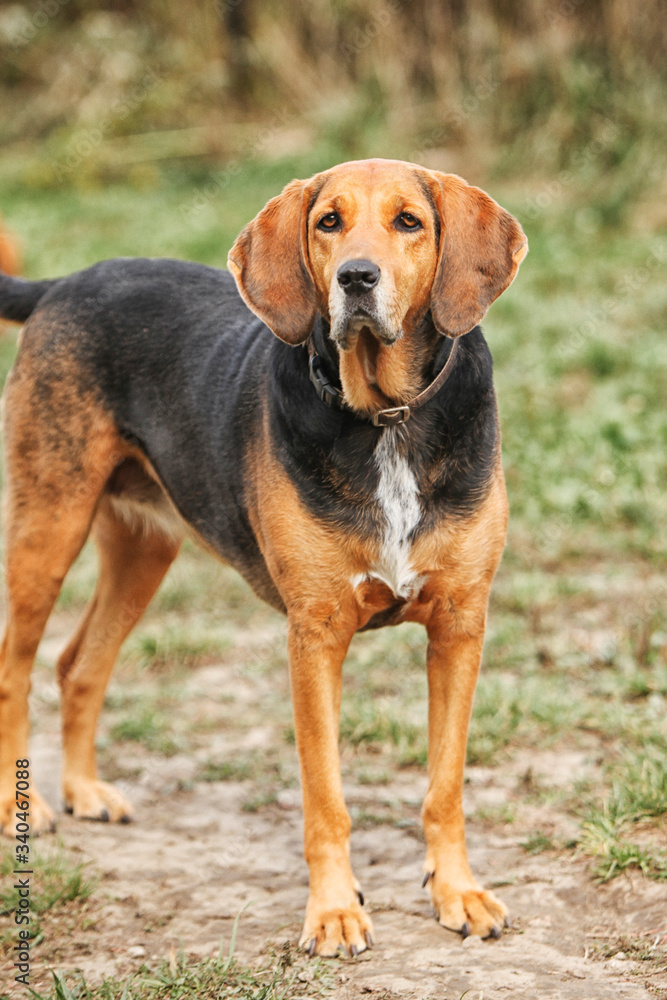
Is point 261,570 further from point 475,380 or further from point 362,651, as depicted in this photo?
point 362,651

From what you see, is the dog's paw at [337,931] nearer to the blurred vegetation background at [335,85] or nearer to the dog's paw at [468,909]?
the dog's paw at [468,909]

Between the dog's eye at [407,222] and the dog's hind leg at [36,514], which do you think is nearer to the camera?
the dog's eye at [407,222]

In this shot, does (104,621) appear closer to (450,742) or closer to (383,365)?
(450,742)

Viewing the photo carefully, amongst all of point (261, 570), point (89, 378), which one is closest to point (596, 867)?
point (261, 570)

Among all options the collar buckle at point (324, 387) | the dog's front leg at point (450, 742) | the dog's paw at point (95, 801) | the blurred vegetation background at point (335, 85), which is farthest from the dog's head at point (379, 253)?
the blurred vegetation background at point (335, 85)

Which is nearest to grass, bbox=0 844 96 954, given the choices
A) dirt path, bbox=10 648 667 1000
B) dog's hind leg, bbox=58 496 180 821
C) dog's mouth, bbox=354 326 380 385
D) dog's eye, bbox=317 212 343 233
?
dirt path, bbox=10 648 667 1000

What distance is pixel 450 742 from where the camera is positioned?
3506 millimetres

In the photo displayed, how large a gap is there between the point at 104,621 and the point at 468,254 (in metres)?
2.31

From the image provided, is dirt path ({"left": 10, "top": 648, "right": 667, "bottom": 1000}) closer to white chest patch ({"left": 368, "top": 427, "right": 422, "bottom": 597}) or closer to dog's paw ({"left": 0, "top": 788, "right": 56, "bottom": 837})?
dog's paw ({"left": 0, "top": 788, "right": 56, "bottom": 837})

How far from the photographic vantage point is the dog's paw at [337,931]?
10.8 feet

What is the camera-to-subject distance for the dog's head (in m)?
3.15

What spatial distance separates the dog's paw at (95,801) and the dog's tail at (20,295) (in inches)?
77.0

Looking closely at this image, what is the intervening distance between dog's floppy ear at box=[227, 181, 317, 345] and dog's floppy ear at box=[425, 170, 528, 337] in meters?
0.39

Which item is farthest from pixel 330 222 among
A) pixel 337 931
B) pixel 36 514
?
pixel 337 931
